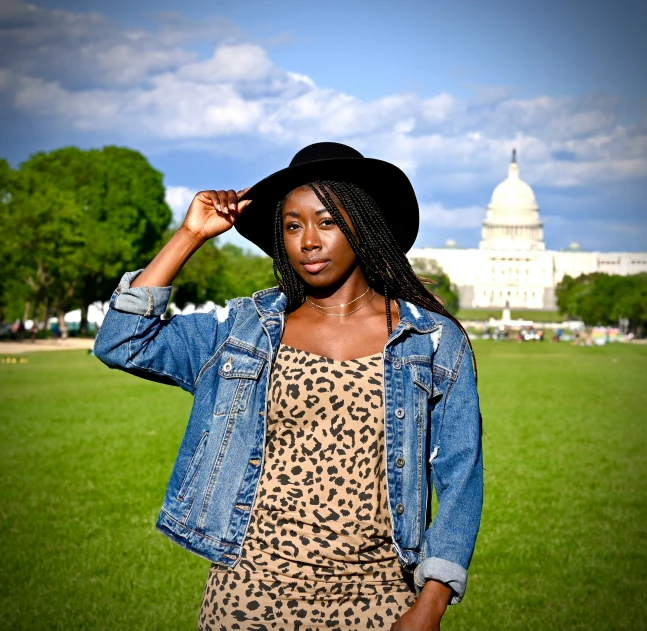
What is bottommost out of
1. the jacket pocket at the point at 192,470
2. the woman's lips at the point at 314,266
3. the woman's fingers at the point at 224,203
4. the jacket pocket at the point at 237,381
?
the jacket pocket at the point at 192,470

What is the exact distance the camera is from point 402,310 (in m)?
3.34

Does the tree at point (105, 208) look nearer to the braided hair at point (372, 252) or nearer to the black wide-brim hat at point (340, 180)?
the black wide-brim hat at point (340, 180)

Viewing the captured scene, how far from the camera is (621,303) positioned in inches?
3477

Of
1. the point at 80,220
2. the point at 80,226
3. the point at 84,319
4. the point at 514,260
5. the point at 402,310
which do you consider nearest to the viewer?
the point at 402,310

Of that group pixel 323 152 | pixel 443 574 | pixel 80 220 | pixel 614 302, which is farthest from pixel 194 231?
pixel 614 302

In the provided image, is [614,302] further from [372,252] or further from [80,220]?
[372,252]

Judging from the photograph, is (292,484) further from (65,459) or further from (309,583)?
(65,459)

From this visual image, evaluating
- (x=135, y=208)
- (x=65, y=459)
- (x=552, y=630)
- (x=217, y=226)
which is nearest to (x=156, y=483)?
(x=65, y=459)

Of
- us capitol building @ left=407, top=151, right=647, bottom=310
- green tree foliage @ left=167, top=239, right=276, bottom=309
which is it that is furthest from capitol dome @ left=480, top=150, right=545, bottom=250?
green tree foliage @ left=167, top=239, right=276, bottom=309

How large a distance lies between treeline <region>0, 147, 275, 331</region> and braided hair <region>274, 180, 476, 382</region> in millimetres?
43625

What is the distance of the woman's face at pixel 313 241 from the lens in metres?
3.32

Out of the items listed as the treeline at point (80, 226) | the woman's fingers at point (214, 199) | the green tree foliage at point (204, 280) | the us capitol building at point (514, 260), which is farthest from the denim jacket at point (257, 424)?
the us capitol building at point (514, 260)

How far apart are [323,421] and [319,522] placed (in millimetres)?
292

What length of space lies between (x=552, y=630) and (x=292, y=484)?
4125 millimetres
